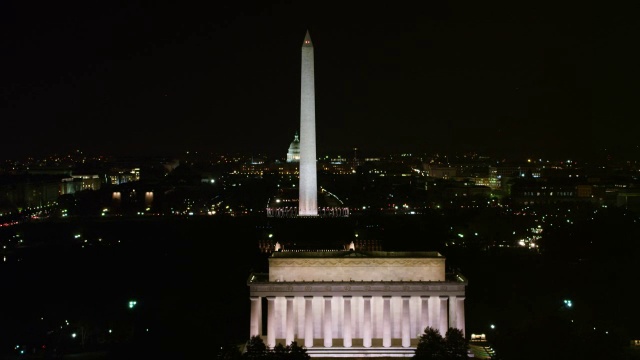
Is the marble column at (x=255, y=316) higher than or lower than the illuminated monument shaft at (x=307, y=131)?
lower

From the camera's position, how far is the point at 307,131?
65688 millimetres

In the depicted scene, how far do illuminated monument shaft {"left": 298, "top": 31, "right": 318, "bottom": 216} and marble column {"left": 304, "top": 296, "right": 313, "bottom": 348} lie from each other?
34.6 meters

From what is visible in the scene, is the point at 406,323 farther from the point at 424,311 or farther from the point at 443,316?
the point at 443,316

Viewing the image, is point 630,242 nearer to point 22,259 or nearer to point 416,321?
point 416,321

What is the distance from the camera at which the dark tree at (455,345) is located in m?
28.3

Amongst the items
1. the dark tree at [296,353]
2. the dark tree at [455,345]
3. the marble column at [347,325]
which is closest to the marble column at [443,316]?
the dark tree at [455,345]

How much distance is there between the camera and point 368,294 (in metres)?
31.8

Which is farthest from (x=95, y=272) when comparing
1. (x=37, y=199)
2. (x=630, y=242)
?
(x=37, y=199)

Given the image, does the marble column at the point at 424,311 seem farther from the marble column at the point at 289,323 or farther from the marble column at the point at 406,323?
the marble column at the point at 289,323

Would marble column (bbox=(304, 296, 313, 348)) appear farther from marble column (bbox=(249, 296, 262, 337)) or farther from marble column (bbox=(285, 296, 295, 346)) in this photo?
marble column (bbox=(249, 296, 262, 337))

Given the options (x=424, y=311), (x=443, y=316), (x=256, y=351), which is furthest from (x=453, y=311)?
(x=256, y=351)

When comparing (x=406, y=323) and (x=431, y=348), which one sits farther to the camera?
(x=406, y=323)

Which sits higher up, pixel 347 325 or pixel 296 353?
pixel 347 325

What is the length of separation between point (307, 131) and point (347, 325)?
35.7 meters
